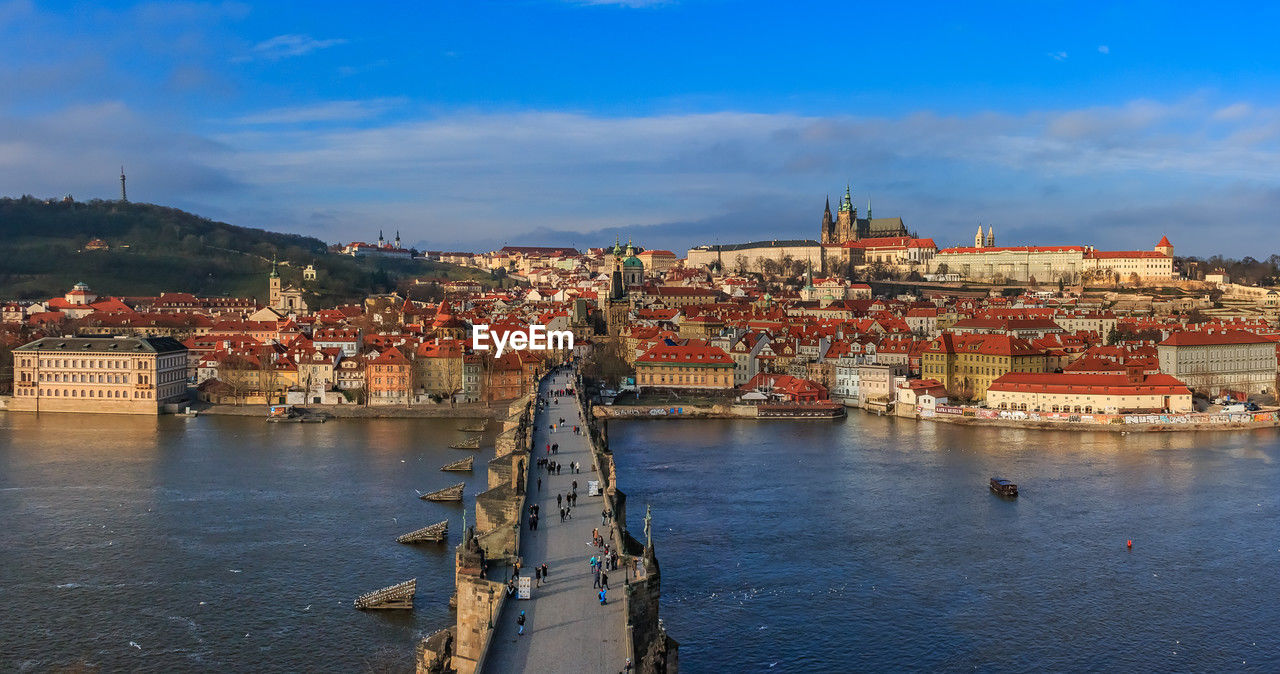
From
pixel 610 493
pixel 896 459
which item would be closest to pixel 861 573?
pixel 610 493

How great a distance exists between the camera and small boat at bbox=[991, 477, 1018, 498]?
21.9 m

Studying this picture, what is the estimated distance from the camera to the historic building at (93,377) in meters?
37.1

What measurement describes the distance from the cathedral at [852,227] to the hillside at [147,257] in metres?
37.9

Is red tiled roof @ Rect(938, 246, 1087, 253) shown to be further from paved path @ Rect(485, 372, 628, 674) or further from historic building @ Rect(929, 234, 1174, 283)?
paved path @ Rect(485, 372, 628, 674)

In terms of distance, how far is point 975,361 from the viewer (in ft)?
132

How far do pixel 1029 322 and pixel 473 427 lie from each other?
29337mm

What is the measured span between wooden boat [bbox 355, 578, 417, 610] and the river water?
16cm

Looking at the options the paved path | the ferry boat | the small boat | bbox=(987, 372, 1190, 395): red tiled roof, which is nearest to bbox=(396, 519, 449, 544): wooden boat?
the paved path

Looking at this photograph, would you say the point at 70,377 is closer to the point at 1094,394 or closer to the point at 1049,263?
the point at 1094,394

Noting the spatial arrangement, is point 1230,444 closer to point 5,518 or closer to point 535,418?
point 535,418

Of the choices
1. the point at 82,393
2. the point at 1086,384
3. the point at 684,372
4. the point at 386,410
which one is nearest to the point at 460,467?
the point at 386,410

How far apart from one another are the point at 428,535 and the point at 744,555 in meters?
4.79

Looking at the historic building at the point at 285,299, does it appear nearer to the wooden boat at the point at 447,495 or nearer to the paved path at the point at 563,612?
the wooden boat at the point at 447,495

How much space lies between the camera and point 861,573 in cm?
1611
